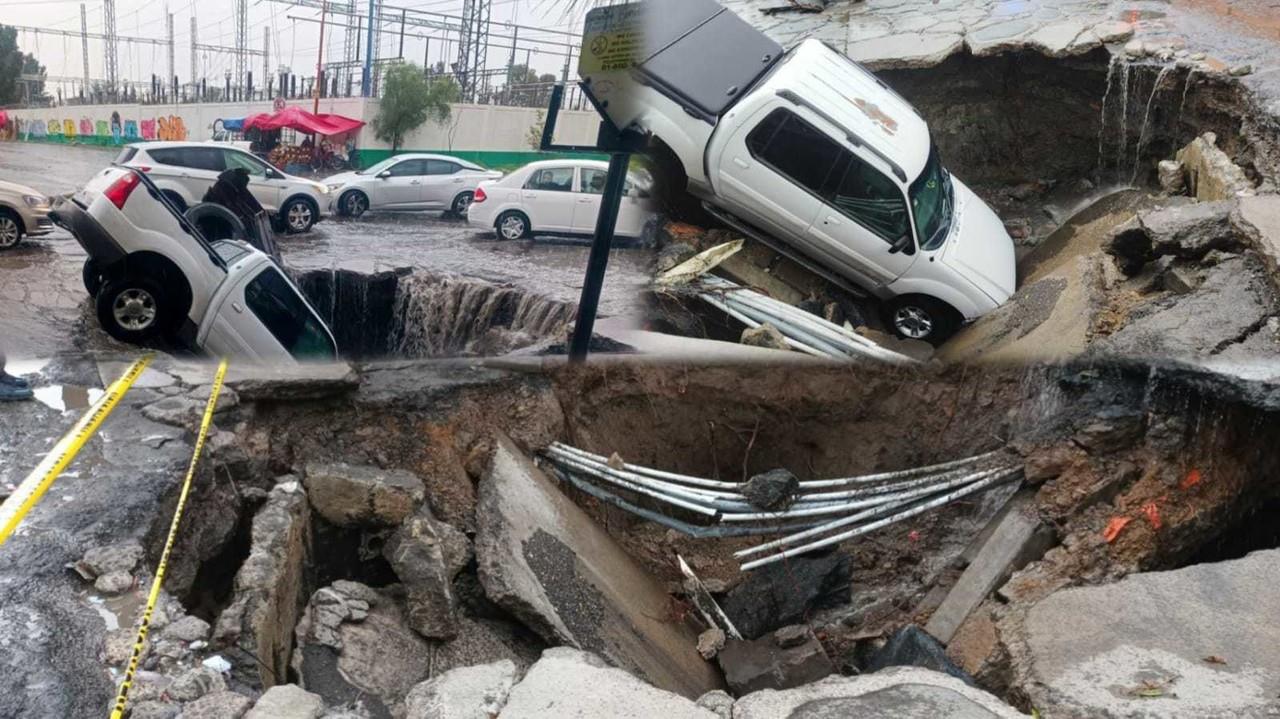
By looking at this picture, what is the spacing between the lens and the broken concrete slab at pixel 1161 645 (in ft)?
10.3

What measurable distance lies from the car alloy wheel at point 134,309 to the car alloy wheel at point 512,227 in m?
1.49

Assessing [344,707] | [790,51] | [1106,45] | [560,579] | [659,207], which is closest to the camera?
[344,707]

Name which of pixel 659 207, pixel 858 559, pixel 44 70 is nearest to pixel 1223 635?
pixel 858 559

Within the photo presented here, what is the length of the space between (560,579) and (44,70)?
3.01 m

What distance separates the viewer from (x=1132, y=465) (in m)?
4.74

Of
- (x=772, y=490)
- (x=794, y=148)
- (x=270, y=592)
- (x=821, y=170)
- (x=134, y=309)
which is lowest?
(x=772, y=490)

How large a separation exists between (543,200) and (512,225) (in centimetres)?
19

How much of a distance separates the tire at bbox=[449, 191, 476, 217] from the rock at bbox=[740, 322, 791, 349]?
2089 millimetres

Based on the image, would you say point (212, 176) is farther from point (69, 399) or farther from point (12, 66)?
point (69, 399)

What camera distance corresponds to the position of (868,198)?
6023 millimetres

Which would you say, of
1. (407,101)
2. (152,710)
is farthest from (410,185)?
(152,710)

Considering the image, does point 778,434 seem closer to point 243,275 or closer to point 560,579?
point 560,579

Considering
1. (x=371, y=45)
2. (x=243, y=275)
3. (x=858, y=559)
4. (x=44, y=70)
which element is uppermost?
(x=371, y=45)

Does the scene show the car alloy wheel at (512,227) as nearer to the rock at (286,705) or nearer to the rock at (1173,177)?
the rock at (286,705)
